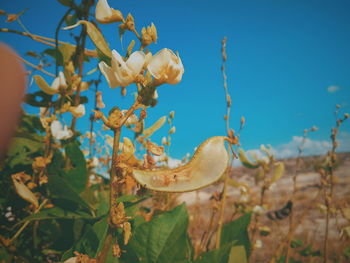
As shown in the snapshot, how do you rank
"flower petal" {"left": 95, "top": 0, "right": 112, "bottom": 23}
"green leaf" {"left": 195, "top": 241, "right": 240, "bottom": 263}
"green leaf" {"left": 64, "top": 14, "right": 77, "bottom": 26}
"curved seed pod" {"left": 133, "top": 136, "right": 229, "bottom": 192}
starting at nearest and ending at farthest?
1. "curved seed pod" {"left": 133, "top": 136, "right": 229, "bottom": 192}
2. "flower petal" {"left": 95, "top": 0, "right": 112, "bottom": 23}
3. "green leaf" {"left": 195, "top": 241, "right": 240, "bottom": 263}
4. "green leaf" {"left": 64, "top": 14, "right": 77, "bottom": 26}

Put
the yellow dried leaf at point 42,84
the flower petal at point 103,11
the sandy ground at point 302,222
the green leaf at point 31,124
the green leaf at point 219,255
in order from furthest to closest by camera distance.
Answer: the sandy ground at point 302,222 < the green leaf at point 31,124 < the yellow dried leaf at point 42,84 < the green leaf at point 219,255 < the flower petal at point 103,11

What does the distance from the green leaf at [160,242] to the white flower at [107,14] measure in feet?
1.61

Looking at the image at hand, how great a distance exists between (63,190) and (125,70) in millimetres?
462

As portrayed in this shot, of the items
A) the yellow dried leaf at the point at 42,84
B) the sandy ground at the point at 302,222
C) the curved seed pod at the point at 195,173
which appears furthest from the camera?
the sandy ground at the point at 302,222

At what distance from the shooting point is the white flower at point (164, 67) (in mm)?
409

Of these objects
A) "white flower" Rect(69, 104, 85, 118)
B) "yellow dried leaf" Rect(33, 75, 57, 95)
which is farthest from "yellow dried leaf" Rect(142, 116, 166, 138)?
"yellow dried leaf" Rect(33, 75, 57, 95)

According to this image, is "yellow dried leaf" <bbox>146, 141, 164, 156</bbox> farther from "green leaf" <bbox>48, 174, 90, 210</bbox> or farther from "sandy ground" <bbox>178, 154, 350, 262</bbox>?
"sandy ground" <bbox>178, 154, 350, 262</bbox>

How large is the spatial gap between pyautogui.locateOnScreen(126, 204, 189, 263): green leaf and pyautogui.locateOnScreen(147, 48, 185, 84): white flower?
1.27ft

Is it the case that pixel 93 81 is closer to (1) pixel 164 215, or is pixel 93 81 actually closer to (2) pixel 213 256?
(1) pixel 164 215

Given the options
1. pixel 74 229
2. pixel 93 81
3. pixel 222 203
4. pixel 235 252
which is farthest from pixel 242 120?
pixel 74 229

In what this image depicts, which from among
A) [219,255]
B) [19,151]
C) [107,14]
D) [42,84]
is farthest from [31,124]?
[219,255]

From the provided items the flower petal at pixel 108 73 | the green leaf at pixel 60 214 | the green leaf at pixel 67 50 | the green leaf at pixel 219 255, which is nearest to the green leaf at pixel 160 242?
the green leaf at pixel 219 255

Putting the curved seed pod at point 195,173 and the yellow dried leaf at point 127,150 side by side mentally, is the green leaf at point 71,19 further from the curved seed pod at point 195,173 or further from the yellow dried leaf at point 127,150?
the curved seed pod at point 195,173

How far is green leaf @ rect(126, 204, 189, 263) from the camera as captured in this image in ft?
1.85
